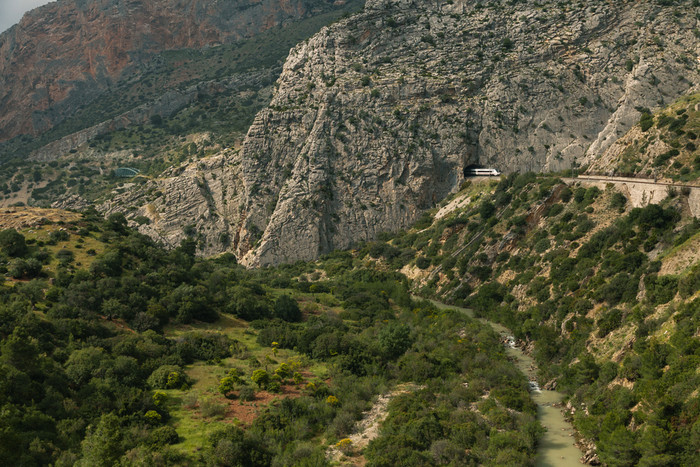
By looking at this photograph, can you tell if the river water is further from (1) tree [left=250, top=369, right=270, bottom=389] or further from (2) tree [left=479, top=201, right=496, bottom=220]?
(2) tree [left=479, top=201, right=496, bottom=220]

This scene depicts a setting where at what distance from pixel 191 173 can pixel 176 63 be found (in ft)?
280

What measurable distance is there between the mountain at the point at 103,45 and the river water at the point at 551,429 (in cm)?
14467

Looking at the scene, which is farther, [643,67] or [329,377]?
[643,67]

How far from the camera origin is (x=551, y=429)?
32500mm

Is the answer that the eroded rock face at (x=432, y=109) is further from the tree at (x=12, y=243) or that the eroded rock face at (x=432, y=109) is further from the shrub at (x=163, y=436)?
the shrub at (x=163, y=436)

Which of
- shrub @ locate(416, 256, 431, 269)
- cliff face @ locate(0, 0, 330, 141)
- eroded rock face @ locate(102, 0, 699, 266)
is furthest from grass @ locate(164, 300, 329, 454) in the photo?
cliff face @ locate(0, 0, 330, 141)

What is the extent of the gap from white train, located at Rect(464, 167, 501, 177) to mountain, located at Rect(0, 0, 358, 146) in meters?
106

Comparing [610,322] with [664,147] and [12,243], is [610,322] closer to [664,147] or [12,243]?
[664,147]

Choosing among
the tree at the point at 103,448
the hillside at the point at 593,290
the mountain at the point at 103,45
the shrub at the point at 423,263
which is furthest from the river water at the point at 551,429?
the mountain at the point at 103,45

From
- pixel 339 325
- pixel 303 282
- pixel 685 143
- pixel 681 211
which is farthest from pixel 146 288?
pixel 685 143

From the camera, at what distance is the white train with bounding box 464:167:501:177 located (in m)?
85.1

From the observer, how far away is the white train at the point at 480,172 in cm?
8512

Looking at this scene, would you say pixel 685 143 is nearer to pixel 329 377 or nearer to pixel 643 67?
pixel 643 67

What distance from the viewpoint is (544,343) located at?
4228cm
